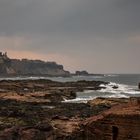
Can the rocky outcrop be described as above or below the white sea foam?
above

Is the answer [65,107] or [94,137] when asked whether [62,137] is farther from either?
[65,107]

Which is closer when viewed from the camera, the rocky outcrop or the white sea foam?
the rocky outcrop

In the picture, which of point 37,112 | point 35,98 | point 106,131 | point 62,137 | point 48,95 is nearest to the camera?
point 106,131

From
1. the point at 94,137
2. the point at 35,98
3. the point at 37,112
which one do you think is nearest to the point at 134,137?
the point at 94,137

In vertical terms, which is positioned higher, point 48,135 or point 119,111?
point 119,111

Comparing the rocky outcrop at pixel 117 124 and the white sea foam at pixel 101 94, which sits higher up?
the rocky outcrop at pixel 117 124

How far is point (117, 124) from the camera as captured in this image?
50.8 ft

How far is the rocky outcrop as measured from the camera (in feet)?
49.1

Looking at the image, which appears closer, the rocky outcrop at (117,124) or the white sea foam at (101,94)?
the rocky outcrop at (117,124)

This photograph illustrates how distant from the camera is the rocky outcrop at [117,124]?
15.0 metres

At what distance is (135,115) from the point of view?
14.9m

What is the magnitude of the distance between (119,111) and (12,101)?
36423mm

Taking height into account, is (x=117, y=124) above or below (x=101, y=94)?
above

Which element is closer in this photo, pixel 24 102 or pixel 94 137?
pixel 94 137
